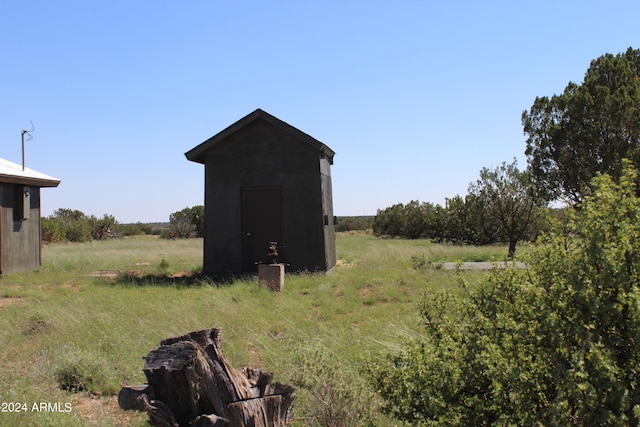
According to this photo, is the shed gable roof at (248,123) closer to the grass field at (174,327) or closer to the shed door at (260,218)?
the shed door at (260,218)

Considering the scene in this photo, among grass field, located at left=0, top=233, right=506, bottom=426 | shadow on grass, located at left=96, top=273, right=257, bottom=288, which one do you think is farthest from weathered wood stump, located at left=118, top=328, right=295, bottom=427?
shadow on grass, located at left=96, top=273, right=257, bottom=288

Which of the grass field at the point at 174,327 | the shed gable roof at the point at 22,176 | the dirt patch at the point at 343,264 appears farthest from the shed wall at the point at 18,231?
the dirt patch at the point at 343,264

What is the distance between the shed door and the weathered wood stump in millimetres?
11462

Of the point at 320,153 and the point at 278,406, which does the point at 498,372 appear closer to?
the point at 278,406

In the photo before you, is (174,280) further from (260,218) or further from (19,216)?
(19,216)

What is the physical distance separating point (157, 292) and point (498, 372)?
10.1 m

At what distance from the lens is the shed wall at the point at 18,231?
1625 cm

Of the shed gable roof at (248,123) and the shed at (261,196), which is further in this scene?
the shed at (261,196)

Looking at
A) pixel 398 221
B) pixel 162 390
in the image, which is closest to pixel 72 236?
pixel 398 221

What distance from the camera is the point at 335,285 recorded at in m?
13.4

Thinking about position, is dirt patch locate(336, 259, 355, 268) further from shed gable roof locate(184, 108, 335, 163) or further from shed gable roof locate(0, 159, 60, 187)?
shed gable roof locate(0, 159, 60, 187)

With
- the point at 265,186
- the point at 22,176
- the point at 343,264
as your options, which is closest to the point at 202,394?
the point at 265,186

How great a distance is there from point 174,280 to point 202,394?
11168 millimetres

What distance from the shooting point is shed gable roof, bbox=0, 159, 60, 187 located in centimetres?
1597
